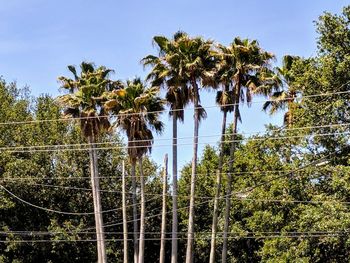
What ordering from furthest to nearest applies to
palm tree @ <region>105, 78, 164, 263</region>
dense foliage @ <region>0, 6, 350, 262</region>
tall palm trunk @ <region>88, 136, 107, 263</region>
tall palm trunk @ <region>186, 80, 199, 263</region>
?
1. tall palm trunk @ <region>88, 136, 107, 263</region>
2. palm tree @ <region>105, 78, 164, 263</region>
3. tall palm trunk @ <region>186, 80, 199, 263</region>
4. dense foliage @ <region>0, 6, 350, 262</region>

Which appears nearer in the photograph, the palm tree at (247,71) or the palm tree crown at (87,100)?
the palm tree at (247,71)

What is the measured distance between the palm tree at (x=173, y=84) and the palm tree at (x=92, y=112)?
3.87 m

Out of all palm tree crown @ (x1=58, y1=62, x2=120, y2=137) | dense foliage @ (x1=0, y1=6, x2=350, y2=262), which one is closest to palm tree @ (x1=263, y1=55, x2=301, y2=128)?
dense foliage @ (x1=0, y1=6, x2=350, y2=262)

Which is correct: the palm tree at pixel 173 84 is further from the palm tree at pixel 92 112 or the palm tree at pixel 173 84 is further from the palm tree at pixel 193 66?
the palm tree at pixel 92 112

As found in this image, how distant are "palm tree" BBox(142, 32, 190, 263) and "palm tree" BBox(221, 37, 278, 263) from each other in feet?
7.17

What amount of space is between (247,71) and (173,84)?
3.25m

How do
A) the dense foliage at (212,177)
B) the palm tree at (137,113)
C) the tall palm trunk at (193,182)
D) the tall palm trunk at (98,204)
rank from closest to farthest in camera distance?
the dense foliage at (212,177) → the tall palm trunk at (193,182) → the palm tree at (137,113) → the tall palm trunk at (98,204)

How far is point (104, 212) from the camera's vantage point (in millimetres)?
36000

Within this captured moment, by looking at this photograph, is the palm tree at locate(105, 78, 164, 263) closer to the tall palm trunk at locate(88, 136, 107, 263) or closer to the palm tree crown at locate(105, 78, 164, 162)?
the palm tree crown at locate(105, 78, 164, 162)

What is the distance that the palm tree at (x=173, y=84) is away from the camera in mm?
27000

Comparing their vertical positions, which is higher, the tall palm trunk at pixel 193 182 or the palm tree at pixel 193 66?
the palm tree at pixel 193 66

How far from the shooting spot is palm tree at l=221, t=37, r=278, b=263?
88.5ft

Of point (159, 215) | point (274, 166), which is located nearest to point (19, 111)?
point (159, 215)

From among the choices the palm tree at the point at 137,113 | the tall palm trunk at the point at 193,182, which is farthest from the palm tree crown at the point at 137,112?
the tall palm trunk at the point at 193,182
